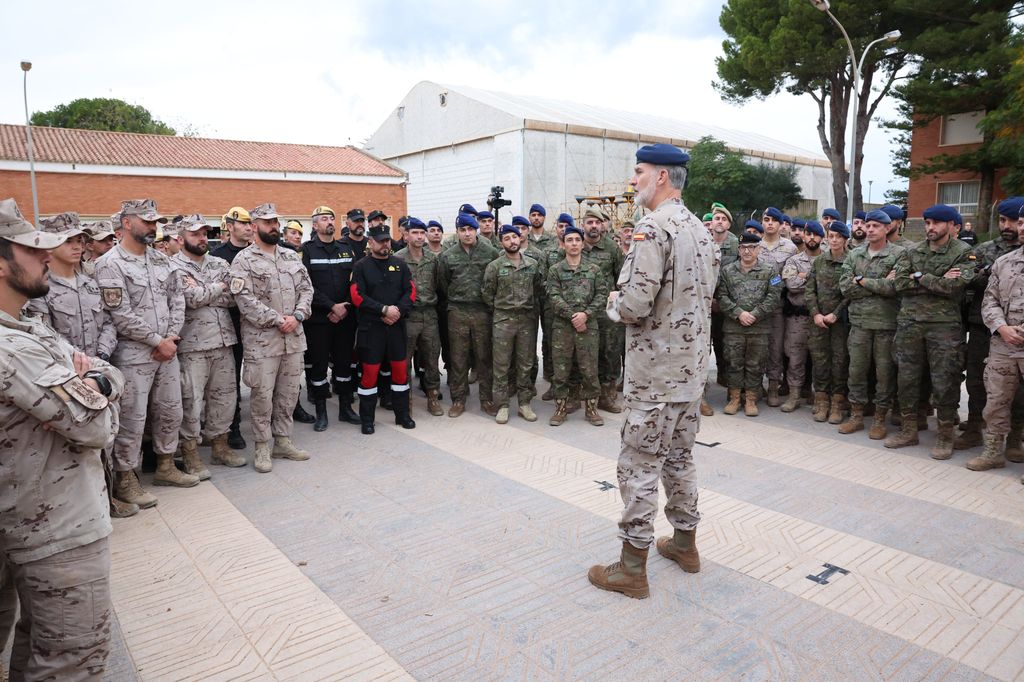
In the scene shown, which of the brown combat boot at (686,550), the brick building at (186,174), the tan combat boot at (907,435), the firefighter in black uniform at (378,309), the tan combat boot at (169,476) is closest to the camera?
the brown combat boot at (686,550)

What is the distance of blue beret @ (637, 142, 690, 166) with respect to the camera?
3.38 meters

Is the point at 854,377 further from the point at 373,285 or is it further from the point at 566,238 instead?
the point at 373,285

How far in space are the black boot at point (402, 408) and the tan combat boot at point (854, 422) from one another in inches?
167

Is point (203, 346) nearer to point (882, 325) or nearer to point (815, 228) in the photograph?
point (882, 325)

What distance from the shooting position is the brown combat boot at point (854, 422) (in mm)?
6387

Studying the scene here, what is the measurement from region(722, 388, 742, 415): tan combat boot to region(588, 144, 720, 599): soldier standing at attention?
381 centimetres

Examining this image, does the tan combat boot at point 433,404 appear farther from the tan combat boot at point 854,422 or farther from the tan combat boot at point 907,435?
the tan combat boot at point 907,435

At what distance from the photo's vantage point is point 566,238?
679 centimetres

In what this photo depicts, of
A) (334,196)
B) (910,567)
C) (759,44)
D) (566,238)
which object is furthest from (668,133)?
(910,567)

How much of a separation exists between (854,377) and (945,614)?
3.40 meters

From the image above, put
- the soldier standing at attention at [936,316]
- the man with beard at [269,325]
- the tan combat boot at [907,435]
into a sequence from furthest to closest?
the tan combat boot at [907,435] < the soldier standing at attention at [936,316] < the man with beard at [269,325]

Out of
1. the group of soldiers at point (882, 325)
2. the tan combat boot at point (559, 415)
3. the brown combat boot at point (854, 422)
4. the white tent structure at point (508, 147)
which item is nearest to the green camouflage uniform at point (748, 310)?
the group of soldiers at point (882, 325)

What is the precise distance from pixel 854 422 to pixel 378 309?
4749 millimetres

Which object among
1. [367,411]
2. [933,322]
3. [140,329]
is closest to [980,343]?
[933,322]
